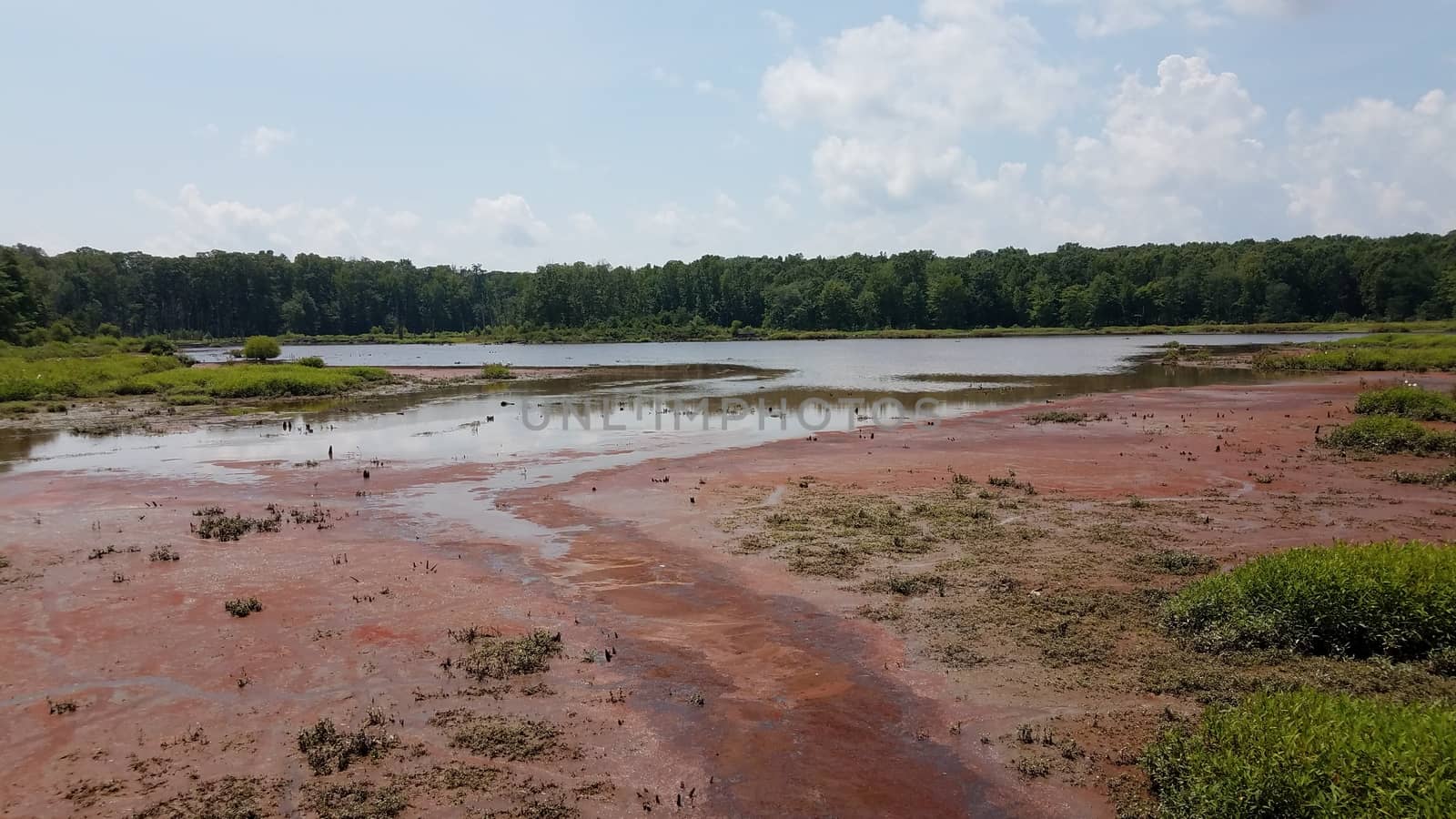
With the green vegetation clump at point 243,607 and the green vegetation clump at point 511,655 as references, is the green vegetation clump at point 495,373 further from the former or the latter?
the green vegetation clump at point 511,655

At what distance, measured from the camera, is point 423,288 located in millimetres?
187375

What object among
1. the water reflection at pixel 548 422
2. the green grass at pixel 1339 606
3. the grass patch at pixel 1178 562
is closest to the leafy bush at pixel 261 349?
the water reflection at pixel 548 422

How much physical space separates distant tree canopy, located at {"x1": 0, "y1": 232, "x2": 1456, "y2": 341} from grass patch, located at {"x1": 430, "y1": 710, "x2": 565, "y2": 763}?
142 meters

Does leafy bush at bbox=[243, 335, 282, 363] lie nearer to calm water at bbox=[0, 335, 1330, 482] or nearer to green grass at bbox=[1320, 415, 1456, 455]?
calm water at bbox=[0, 335, 1330, 482]

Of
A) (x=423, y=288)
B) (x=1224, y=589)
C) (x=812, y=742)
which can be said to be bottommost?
(x=812, y=742)

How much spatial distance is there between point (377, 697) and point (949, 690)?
6.24 m

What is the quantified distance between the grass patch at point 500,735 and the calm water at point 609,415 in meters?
14.0

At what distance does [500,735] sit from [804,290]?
15916 centimetres

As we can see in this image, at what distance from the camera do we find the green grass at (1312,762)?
527cm

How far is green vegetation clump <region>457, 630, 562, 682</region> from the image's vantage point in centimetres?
972

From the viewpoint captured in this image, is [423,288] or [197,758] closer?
[197,758]

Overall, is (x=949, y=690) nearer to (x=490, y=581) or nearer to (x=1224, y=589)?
(x=1224, y=589)

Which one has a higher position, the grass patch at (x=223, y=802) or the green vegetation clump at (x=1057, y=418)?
the green vegetation clump at (x=1057, y=418)

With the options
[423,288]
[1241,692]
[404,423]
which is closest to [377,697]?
[1241,692]
